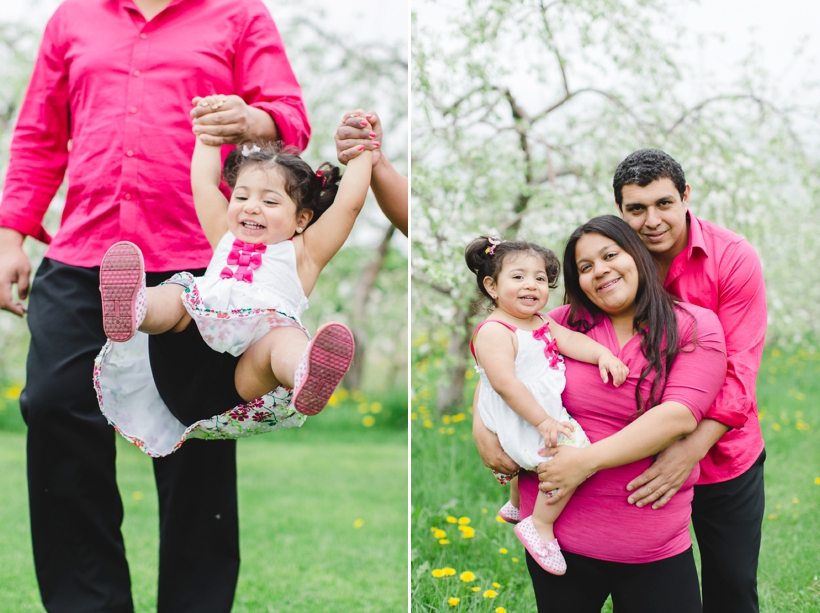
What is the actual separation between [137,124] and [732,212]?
3.65 meters

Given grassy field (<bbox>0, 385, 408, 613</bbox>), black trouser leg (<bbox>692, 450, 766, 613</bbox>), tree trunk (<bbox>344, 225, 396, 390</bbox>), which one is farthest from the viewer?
tree trunk (<bbox>344, 225, 396, 390</bbox>)

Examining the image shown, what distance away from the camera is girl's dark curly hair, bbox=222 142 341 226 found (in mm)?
2037

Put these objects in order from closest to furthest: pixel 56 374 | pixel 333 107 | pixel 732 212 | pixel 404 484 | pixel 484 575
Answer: pixel 56 374
pixel 484 575
pixel 732 212
pixel 404 484
pixel 333 107

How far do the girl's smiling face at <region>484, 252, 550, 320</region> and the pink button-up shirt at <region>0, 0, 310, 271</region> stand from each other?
0.69m

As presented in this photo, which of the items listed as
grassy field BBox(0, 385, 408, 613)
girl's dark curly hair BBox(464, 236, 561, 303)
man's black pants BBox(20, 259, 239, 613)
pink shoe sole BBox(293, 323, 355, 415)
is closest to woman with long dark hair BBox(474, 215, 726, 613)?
girl's dark curly hair BBox(464, 236, 561, 303)

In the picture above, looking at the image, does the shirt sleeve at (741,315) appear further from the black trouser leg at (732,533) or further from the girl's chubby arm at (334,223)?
the girl's chubby arm at (334,223)

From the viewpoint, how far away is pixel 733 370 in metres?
1.94

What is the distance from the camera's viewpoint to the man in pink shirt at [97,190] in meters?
2.19

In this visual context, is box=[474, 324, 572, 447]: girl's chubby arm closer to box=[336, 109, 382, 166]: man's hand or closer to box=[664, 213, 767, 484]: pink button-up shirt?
box=[664, 213, 767, 484]: pink button-up shirt

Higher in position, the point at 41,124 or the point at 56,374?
the point at 41,124

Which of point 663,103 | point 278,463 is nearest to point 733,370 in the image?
point 663,103

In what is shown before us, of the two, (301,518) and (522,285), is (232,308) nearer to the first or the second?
(522,285)

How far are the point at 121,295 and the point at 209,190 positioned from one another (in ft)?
1.38

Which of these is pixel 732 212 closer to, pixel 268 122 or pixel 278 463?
pixel 268 122
